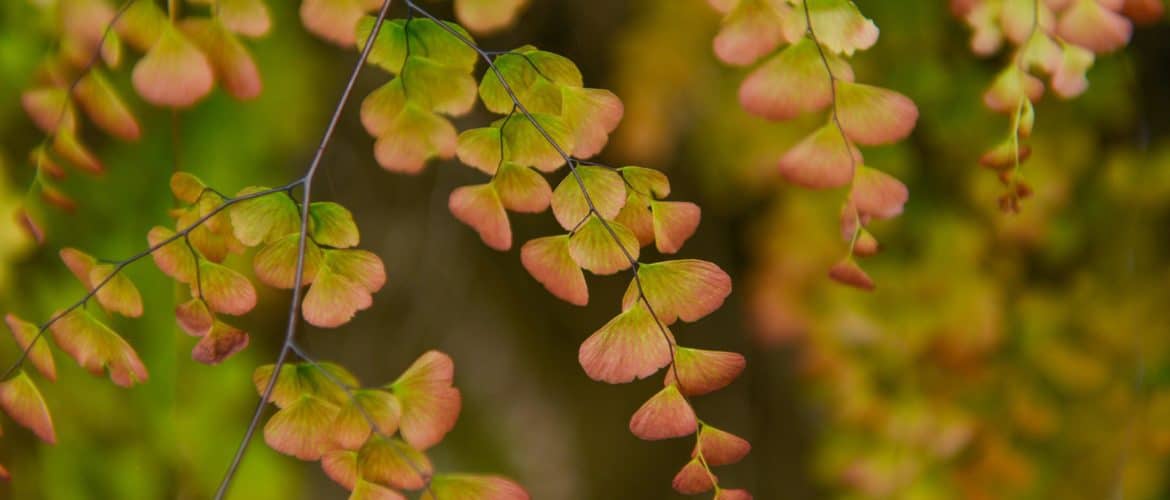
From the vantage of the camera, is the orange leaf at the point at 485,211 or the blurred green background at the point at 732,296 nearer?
the orange leaf at the point at 485,211

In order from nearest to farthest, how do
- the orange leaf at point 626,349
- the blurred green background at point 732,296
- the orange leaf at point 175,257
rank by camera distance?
the orange leaf at point 626,349 < the orange leaf at point 175,257 < the blurred green background at point 732,296

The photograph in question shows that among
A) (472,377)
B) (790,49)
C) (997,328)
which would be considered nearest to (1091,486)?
(997,328)

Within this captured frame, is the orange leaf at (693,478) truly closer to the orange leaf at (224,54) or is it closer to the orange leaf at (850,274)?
the orange leaf at (850,274)

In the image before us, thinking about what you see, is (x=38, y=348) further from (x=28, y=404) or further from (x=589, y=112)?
(x=589, y=112)

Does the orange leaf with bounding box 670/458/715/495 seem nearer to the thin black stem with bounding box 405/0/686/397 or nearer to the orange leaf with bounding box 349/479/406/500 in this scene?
the thin black stem with bounding box 405/0/686/397

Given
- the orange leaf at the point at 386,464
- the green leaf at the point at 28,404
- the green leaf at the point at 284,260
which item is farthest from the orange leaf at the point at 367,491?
the green leaf at the point at 28,404

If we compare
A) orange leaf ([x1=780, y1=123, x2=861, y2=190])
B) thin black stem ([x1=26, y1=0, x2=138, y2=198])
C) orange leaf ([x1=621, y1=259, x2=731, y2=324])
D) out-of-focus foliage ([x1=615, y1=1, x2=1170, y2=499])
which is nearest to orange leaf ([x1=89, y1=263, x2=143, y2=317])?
thin black stem ([x1=26, y1=0, x2=138, y2=198])

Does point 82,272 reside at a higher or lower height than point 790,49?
lower

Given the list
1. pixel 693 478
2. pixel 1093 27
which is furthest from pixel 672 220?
pixel 1093 27

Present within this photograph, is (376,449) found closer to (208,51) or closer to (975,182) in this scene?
(208,51)
